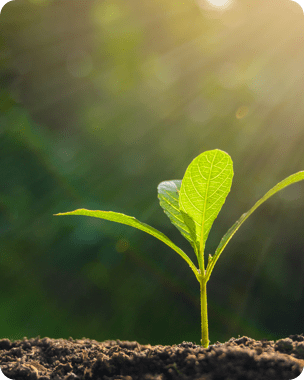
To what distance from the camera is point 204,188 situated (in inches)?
24.9

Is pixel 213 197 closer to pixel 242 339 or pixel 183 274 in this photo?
pixel 242 339

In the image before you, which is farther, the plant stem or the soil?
the plant stem

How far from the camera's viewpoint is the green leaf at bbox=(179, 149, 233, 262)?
1.91 ft

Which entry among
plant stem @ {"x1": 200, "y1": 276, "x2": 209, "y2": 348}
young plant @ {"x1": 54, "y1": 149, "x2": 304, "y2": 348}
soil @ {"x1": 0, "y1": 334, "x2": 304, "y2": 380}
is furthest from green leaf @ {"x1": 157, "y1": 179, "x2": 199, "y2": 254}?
soil @ {"x1": 0, "y1": 334, "x2": 304, "y2": 380}

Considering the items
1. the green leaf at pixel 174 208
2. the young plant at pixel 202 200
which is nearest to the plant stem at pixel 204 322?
the young plant at pixel 202 200

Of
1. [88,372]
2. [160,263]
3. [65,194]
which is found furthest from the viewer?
[65,194]

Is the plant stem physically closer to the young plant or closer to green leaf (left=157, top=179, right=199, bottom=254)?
the young plant

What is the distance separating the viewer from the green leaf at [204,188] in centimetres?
58

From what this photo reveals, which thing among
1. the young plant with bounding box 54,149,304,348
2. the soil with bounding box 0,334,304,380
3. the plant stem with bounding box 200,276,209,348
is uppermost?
the young plant with bounding box 54,149,304,348

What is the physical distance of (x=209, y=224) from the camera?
27.6 inches

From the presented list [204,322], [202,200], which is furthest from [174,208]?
[204,322]

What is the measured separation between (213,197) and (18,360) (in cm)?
74

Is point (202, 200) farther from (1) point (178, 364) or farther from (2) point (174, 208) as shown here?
(1) point (178, 364)

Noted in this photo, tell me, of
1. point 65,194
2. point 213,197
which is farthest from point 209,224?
point 65,194
